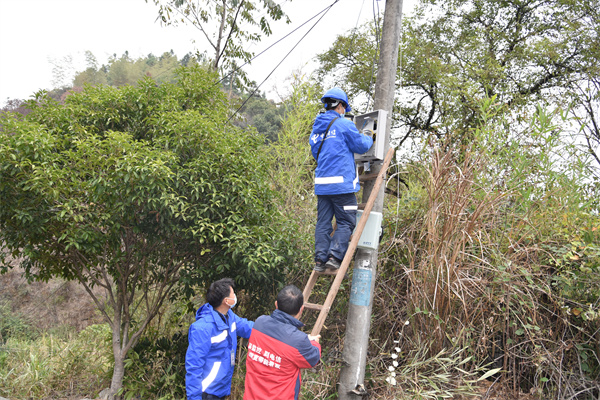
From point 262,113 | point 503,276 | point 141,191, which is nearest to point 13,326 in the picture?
point 141,191

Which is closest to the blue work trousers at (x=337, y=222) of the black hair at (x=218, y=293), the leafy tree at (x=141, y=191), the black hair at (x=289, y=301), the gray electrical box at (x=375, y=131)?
the gray electrical box at (x=375, y=131)

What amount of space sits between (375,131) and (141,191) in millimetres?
2531

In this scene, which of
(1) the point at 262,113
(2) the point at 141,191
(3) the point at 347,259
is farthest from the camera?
(1) the point at 262,113

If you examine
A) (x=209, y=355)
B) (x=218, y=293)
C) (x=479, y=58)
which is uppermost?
(x=479, y=58)

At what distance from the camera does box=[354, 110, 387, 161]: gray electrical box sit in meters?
4.06

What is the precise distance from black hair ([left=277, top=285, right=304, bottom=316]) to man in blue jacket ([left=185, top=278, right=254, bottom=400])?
66cm

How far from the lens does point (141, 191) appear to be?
173 inches

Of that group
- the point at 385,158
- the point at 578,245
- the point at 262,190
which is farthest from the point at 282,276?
the point at 578,245

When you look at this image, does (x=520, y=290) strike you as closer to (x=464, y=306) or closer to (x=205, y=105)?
(x=464, y=306)

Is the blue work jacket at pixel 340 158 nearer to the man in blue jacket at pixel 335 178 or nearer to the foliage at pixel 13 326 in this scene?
the man in blue jacket at pixel 335 178

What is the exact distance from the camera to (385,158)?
13.5 feet

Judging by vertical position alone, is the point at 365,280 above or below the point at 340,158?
below

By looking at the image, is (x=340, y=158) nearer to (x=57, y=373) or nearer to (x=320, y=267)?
(x=320, y=267)

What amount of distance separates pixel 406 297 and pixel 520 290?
1140mm
